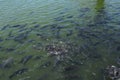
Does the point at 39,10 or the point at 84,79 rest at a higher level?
the point at 39,10

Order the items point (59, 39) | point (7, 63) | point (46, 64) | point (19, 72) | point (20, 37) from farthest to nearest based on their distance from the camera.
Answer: point (20, 37)
point (59, 39)
point (7, 63)
point (46, 64)
point (19, 72)

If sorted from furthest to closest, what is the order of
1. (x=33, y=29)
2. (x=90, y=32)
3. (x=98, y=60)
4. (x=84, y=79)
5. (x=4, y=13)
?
1. (x=4, y=13)
2. (x=33, y=29)
3. (x=90, y=32)
4. (x=98, y=60)
5. (x=84, y=79)

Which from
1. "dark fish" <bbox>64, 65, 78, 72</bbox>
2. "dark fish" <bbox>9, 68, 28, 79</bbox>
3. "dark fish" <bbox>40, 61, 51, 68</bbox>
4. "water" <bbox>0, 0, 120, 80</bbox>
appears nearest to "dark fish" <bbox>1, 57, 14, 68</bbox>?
"water" <bbox>0, 0, 120, 80</bbox>

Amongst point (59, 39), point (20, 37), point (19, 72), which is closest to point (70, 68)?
point (19, 72)

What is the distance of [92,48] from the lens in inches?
592

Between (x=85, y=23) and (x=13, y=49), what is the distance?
6.99m

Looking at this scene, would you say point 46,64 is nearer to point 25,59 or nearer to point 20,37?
point 25,59

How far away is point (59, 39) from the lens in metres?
16.5

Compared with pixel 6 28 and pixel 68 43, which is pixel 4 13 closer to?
pixel 6 28

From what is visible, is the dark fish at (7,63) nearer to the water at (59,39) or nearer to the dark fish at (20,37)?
the water at (59,39)

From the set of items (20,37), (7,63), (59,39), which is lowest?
(7,63)

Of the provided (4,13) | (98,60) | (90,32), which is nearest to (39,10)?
(4,13)

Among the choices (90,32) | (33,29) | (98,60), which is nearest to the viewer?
(98,60)

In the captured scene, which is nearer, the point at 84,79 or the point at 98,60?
the point at 84,79
